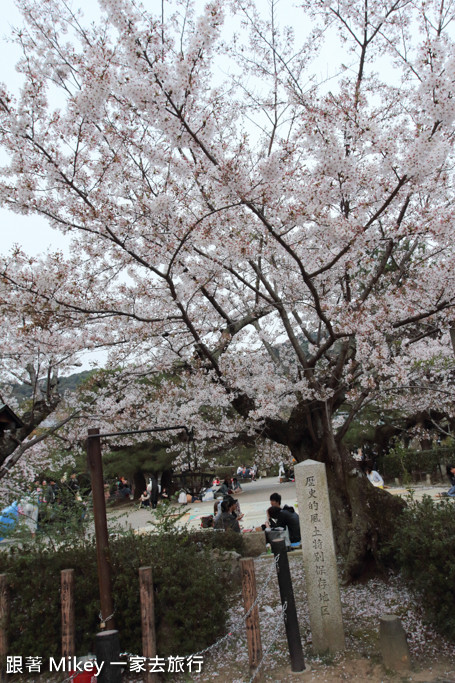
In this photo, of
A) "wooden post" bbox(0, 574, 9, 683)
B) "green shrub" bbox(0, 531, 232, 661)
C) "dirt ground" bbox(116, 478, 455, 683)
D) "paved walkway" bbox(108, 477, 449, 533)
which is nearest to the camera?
"dirt ground" bbox(116, 478, 455, 683)

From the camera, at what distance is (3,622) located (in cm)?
495

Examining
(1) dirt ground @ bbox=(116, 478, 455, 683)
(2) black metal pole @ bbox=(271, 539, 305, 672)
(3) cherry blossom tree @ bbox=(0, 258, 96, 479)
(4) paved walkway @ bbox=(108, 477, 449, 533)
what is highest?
(3) cherry blossom tree @ bbox=(0, 258, 96, 479)

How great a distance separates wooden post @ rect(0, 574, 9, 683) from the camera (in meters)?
4.91

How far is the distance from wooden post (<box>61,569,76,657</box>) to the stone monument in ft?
7.65

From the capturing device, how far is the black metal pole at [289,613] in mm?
4438

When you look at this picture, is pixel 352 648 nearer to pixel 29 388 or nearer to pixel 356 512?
pixel 356 512

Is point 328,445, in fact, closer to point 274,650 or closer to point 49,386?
point 274,650

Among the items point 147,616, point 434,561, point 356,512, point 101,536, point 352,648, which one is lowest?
point 352,648

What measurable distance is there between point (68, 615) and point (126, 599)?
0.56m

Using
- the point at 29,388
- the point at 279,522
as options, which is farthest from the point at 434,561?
the point at 29,388

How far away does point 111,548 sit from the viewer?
540 cm

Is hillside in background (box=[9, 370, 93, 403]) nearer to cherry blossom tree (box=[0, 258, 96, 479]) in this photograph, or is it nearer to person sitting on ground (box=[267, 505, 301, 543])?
cherry blossom tree (box=[0, 258, 96, 479])

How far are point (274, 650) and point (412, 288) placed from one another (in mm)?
5014

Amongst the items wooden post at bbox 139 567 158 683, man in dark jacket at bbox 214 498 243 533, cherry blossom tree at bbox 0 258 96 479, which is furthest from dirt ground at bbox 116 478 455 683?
cherry blossom tree at bbox 0 258 96 479
